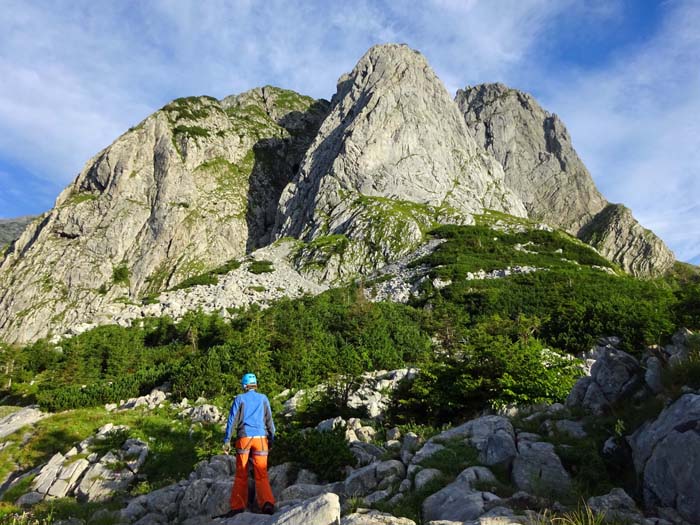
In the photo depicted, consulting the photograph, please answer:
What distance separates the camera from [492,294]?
31.4 m

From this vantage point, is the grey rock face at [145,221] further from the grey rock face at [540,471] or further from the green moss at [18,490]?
the grey rock face at [540,471]

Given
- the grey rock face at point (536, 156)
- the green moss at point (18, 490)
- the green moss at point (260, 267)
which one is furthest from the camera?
the grey rock face at point (536, 156)

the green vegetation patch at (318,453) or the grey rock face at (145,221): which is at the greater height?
the grey rock face at (145,221)

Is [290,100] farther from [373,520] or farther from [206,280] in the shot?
[373,520]

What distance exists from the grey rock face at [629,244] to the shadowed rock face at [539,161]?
0.56 meters

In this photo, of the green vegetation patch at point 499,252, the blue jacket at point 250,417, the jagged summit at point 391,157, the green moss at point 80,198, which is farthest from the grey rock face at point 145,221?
the blue jacket at point 250,417

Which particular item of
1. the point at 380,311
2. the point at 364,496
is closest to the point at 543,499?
the point at 364,496

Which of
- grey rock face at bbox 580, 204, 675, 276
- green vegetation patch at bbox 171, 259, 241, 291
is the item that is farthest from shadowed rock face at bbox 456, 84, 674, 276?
green vegetation patch at bbox 171, 259, 241, 291

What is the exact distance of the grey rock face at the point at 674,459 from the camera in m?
4.59

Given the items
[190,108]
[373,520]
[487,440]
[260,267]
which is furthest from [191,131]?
[373,520]

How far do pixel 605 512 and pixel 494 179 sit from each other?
97.9 meters

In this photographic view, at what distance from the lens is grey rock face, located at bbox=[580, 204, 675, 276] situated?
106 metres

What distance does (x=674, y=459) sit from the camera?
192 inches

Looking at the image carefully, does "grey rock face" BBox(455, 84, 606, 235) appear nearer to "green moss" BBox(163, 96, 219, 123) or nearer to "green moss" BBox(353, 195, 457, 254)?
"green moss" BBox(353, 195, 457, 254)
